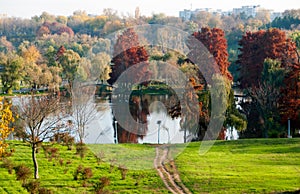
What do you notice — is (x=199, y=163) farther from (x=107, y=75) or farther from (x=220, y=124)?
(x=107, y=75)

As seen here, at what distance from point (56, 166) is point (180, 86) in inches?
655

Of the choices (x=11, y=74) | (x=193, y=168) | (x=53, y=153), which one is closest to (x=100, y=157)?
(x=53, y=153)

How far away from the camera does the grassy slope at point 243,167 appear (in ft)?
44.0

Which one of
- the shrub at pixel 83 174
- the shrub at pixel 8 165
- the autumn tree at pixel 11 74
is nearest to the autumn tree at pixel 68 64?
the autumn tree at pixel 11 74

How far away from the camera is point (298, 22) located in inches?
2366

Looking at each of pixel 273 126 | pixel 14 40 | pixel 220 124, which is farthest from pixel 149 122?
pixel 14 40

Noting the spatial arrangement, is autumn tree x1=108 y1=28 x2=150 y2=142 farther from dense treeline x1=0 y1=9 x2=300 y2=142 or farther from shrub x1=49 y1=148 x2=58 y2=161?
shrub x1=49 y1=148 x2=58 y2=161

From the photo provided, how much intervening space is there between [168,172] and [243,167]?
248 cm

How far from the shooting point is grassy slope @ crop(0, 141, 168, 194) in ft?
43.0

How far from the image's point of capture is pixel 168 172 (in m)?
15.0

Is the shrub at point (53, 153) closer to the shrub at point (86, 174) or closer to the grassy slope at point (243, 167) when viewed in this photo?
the shrub at point (86, 174)

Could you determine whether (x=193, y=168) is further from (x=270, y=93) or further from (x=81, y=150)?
(x=270, y=93)

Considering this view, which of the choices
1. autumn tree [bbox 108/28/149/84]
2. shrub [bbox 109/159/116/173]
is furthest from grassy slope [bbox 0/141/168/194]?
autumn tree [bbox 108/28/149/84]

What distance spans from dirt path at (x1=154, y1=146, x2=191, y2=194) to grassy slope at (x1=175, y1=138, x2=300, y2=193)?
0.21m
